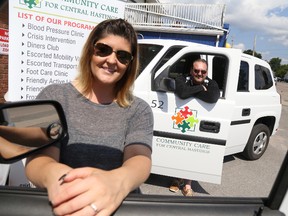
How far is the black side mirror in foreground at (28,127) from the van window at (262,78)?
4176mm

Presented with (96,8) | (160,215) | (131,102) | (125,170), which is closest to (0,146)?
(125,170)

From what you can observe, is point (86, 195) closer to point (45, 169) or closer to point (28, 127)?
point (45, 169)

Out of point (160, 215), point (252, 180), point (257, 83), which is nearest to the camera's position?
point (160, 215)

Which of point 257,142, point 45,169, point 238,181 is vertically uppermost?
point 45,169

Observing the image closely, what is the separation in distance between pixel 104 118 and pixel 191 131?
2.03m

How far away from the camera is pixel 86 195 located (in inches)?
28.6

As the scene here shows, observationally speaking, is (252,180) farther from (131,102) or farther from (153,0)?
(153,0)

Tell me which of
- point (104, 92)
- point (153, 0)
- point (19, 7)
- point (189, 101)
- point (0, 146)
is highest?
point (153, 0)

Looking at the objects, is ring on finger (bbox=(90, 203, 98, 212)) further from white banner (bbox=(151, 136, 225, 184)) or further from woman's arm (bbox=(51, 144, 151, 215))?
white banner (bbox=(151, 136, 225, 184))

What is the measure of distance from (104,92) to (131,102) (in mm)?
153

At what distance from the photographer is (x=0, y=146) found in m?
0.98

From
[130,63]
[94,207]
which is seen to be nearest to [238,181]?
[130,63]

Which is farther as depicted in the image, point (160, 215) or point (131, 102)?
point (131, 102)

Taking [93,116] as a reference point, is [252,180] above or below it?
below
